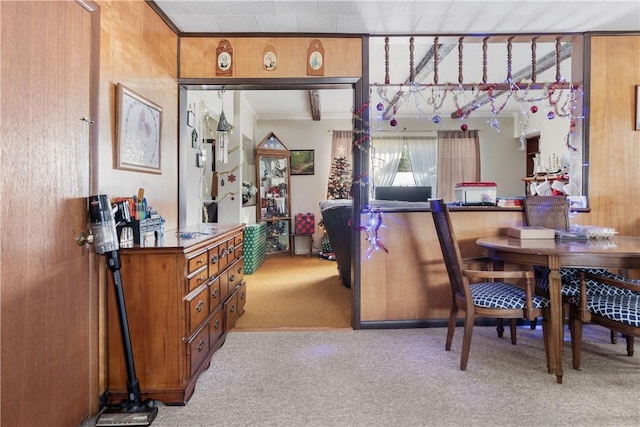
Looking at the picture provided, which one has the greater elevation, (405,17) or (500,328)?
(405,17)

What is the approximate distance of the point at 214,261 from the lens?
2.31 metres

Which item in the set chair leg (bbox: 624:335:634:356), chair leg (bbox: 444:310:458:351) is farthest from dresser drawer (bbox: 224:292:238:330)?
chair leg (bbox: 624:335:634:356)

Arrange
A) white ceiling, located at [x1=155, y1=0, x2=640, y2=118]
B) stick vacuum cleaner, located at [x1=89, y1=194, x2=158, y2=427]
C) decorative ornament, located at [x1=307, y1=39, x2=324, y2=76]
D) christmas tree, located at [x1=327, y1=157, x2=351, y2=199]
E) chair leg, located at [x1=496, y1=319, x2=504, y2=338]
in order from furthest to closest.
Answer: christmas tree, located at [x1=327, y1=157, x2=351, y2=199], decorative ornament, located at [x1=307, y1=39, x2=324, y2=76], chair leg, located at [x1=496, y1=319, x2=504, y2=338], white ceiling, located at [x1=155, y1=0, x2=640, y2=118], stick vacuum cleaner, located at [x1=89, y1=194, x2=158, y2=427]

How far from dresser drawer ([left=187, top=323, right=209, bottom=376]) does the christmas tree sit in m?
4.55

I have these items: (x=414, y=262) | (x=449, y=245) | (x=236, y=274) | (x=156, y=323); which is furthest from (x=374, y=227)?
(x=156, y=323)

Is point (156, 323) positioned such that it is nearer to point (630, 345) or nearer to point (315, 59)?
point (315, 59)

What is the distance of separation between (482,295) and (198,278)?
5.60ft

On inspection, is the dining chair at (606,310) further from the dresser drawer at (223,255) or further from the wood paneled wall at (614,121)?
the dresser drawer at (223,255)

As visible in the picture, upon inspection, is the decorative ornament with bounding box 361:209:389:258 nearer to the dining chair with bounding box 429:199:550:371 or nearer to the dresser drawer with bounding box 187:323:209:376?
the dining chair with bounding box 429:199:550:371

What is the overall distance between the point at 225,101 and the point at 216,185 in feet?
3.75

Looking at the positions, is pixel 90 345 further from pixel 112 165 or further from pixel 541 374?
pixel 541 374

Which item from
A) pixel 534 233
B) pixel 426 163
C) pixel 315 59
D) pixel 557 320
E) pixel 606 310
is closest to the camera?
pixel 606 310

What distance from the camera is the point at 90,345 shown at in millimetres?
1785

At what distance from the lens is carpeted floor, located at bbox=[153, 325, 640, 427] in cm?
176
